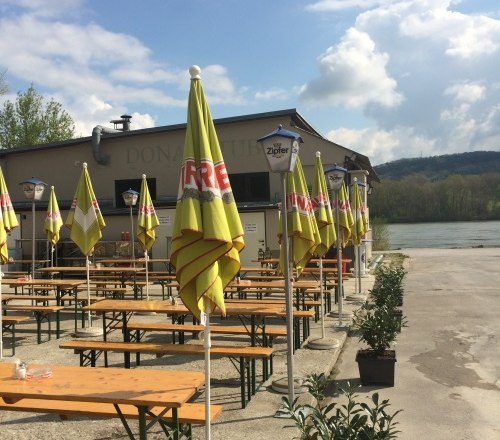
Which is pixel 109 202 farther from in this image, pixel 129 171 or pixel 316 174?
pixel 316 174

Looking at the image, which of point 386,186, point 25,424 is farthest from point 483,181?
point 25,424

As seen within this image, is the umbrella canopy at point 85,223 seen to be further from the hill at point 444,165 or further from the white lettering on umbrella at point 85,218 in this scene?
the hill at point 444,165

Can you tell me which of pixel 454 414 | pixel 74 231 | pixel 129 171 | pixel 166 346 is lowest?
pixel 454 414

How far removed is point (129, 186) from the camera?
23.5 meters

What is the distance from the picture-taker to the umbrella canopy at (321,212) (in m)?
8.80

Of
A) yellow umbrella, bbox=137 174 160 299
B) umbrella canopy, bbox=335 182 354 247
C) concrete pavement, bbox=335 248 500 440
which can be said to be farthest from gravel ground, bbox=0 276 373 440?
yellow umbrella, bbox=137 174 160 299

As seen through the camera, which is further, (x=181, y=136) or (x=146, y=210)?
(x=181, y=136)

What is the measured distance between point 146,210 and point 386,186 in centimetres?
6159

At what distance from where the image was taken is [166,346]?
652cm

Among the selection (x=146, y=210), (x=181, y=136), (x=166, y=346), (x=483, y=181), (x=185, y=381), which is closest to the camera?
(x=185, y=381)

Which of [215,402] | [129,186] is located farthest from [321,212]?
[129,186]

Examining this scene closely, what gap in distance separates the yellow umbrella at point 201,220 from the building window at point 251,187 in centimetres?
1733

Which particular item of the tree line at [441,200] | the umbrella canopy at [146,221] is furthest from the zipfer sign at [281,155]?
the tree line at [441,200]

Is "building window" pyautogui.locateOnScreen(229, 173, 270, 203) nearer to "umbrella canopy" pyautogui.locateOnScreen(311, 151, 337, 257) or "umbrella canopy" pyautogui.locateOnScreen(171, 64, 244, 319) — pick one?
"umbrella canopy" pyautogui.locateOnScreen(311, 151, 337, 257)
